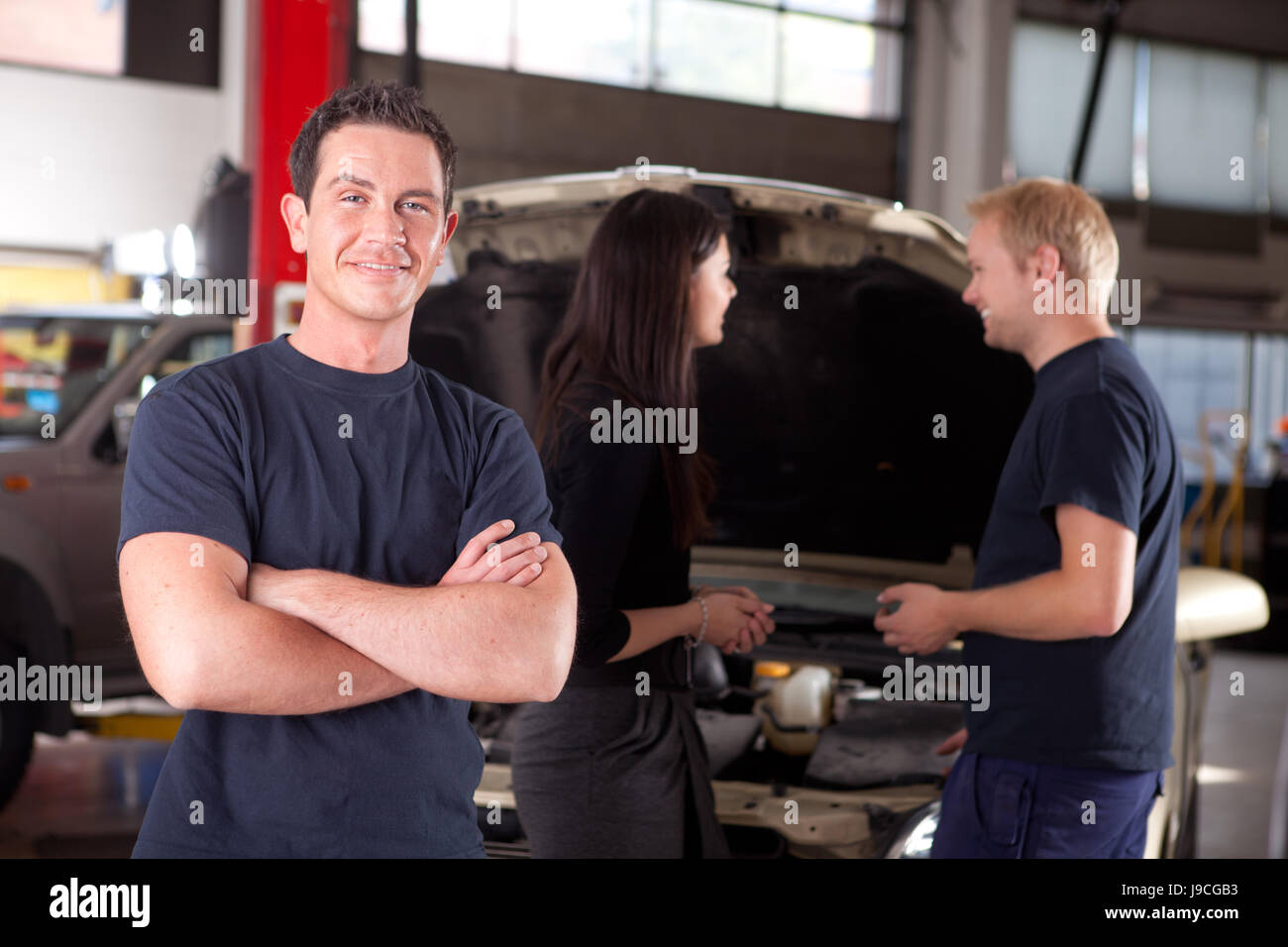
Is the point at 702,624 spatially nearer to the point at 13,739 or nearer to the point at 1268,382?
the point at 13,739

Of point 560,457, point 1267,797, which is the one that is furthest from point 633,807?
point 1267,797

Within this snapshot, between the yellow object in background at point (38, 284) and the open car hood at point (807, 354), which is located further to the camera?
the yellow object in background at point (38, 284)

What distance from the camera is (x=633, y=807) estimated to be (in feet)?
6.26

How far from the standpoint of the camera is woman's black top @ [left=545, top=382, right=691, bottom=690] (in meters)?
1.80

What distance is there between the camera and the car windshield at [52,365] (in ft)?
14.0

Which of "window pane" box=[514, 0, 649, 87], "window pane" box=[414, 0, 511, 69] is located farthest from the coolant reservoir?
"window pane" box=[514, 0, 649, 87]

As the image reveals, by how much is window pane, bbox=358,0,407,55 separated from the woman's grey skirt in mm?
1395

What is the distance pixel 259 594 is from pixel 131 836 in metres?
3.16

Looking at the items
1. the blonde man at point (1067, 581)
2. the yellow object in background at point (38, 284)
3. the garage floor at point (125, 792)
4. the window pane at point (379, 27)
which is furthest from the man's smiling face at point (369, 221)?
the yellow object in background at point (38, 284)

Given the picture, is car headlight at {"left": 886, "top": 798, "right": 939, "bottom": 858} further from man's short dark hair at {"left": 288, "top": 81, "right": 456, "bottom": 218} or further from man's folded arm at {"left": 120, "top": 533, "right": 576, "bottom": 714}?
man's short dark hair at {"left": 288, "top": 81, "right": 456, "bottom": 218}

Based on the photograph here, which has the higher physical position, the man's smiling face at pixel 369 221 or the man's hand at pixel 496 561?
the man's smiling face at pixel 369 221
